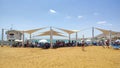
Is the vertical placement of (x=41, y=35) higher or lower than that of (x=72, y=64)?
higher

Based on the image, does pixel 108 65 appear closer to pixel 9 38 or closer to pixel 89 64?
pixel 89 64

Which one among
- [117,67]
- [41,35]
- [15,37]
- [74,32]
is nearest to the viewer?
[117,67]

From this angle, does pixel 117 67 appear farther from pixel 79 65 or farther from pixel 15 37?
pixel 15 37

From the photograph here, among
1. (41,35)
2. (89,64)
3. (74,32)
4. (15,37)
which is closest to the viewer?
(89,64)

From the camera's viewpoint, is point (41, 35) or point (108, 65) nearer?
point (108, 65)

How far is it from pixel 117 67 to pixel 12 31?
41.2m

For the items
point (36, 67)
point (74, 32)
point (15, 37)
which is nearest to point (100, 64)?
point (36, 67)

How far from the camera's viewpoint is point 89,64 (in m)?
9.98

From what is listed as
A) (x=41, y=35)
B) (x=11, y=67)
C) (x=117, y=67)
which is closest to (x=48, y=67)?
(x=11, y=67)

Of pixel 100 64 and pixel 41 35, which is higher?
pixel 41 35

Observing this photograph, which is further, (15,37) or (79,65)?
(15,37)

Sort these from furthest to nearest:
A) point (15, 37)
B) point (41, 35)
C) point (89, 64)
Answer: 1. point (15, 37)
2. point (41, 35)
3. point (89, 64)

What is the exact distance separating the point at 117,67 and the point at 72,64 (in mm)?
2534

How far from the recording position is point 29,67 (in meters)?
9.44
